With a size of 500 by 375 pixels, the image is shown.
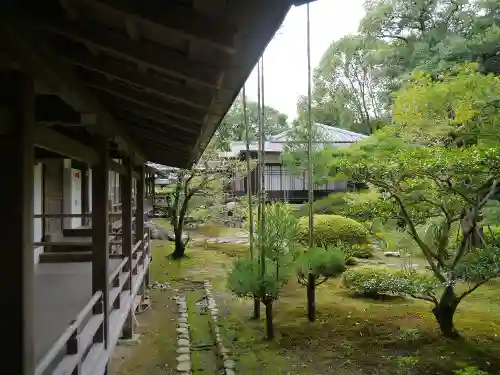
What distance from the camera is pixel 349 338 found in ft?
23.2

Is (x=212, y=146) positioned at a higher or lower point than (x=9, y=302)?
higher

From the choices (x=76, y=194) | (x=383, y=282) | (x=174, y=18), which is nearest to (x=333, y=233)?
(x=383, y=282)

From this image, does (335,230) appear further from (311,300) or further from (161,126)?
(161,126)

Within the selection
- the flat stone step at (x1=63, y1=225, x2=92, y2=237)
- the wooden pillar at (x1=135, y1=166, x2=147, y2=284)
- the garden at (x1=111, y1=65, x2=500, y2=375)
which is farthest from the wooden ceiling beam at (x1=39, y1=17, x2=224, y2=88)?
the flat stone step at (x1=63, y1=225, x2=92, y2=237)

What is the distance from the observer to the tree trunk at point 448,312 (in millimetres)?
6703

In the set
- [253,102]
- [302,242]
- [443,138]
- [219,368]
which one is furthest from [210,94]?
[253,102]

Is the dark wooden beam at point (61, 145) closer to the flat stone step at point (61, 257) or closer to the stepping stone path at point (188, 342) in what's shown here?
the stepping stone path at point (188, 342)

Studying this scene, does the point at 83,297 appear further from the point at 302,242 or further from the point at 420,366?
the point at 302,242

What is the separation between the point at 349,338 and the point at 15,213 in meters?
6.04

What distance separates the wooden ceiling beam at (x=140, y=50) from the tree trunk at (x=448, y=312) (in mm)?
5752

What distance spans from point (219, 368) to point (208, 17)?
5.32m

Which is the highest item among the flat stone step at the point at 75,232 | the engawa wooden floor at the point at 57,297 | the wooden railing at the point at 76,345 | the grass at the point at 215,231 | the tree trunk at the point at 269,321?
the flat stone step at the point at 75,232

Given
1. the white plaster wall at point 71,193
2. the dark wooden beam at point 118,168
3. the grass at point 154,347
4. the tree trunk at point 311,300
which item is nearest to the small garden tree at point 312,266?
the tree trunk at point 311,300

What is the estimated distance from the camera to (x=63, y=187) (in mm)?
9031
